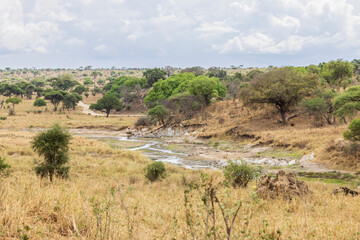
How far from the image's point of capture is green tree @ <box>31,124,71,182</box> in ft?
55.6

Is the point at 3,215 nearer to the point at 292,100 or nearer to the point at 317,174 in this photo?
the point at 317,174

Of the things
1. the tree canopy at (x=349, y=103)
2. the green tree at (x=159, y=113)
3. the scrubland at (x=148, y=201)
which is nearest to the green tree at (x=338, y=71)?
the scrubland at (x=148, y=201)

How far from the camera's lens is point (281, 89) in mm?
39562

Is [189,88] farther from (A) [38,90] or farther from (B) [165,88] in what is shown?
(A) [38,90]

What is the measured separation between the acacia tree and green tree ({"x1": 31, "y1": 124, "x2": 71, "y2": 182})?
29.1 metres

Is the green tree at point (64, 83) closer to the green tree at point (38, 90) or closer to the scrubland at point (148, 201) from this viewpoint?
the green tree at point (38, 90)

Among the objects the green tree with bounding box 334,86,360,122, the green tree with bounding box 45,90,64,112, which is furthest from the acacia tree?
the green tree with bounding box 45,90,64,112

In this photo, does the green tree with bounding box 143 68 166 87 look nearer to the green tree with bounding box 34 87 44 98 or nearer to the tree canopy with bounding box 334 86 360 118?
the green tree with bounding box 34 87 44 98

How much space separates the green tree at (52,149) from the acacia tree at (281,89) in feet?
95.6

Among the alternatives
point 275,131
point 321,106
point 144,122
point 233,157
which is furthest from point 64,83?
point 321,106

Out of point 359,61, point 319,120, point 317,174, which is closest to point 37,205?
point 317,174

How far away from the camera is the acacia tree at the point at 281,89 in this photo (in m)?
39.9

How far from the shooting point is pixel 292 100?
136 feet

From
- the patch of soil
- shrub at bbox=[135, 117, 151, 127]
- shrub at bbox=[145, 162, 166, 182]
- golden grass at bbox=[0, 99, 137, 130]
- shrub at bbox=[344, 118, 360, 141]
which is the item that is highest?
shrub at bbox=[344, 118, 360, 141]
